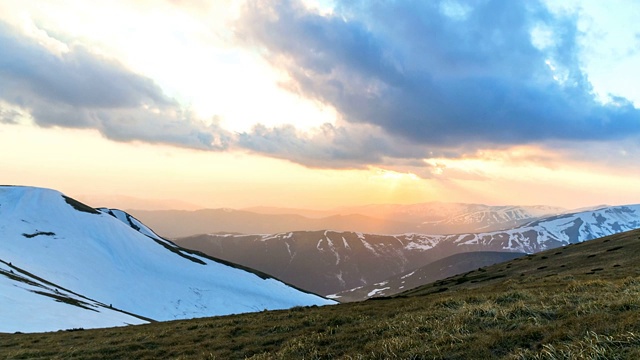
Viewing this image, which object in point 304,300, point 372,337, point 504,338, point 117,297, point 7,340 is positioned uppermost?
point 504,338

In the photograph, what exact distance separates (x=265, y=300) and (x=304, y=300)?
15.4m

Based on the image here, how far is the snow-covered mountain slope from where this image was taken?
3634 inches

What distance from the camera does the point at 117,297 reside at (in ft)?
320

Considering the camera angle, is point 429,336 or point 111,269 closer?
point 429,336

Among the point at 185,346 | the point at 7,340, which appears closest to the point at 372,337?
the point at 185,346

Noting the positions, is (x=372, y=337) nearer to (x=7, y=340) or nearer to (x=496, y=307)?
(x=496, y=307)

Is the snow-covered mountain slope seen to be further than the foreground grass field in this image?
Yes

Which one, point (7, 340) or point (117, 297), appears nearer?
point (7, 340)

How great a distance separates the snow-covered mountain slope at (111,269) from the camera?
92312mm

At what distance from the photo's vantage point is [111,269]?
110375 mm

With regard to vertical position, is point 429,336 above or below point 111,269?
above

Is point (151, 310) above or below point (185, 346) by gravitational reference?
below

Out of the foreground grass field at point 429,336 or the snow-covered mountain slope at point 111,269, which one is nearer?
the foreground grass field at point 429,336

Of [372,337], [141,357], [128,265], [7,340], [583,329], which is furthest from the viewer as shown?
[128,265]
